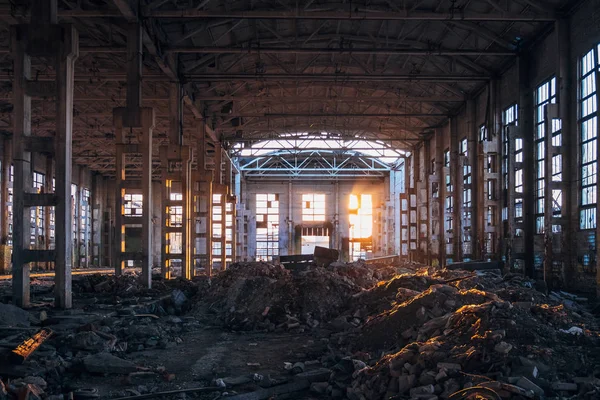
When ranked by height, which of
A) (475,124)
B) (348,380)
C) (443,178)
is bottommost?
(348,380)

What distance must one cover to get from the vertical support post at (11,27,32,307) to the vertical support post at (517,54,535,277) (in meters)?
14.7

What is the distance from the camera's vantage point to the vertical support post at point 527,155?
1927 centimetres

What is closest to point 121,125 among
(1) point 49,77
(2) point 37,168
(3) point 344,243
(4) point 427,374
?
(1) point 49,77

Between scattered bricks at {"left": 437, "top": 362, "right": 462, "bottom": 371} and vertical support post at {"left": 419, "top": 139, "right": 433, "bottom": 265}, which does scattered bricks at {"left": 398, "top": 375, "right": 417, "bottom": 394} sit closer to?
scattered bricks at {"left": 437, "top": 362, "right": 462, "bottom": 371}

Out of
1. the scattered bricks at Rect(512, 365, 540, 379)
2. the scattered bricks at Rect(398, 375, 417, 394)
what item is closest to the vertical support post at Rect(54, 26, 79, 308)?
the scattered bricks at Rect(398, 375, 417, 394)

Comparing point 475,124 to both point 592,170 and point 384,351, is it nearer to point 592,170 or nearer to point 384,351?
point 592,170

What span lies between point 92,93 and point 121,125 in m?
10.9

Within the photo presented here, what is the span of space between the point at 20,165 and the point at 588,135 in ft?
45.3

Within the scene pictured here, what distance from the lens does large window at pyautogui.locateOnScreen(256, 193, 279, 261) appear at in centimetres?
4938

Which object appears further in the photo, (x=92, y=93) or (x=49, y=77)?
(x=92, y=93)

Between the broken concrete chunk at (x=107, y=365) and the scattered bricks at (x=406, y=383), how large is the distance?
146 inches

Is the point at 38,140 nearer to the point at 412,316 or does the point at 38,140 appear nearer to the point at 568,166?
the point at 412,316

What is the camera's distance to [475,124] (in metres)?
25.3

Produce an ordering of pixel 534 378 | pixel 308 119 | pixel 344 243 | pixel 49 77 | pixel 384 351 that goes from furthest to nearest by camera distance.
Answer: pixel 344 243
pixel 308 119
pixel 49 77
pixel 384 351
pixel 534 378
